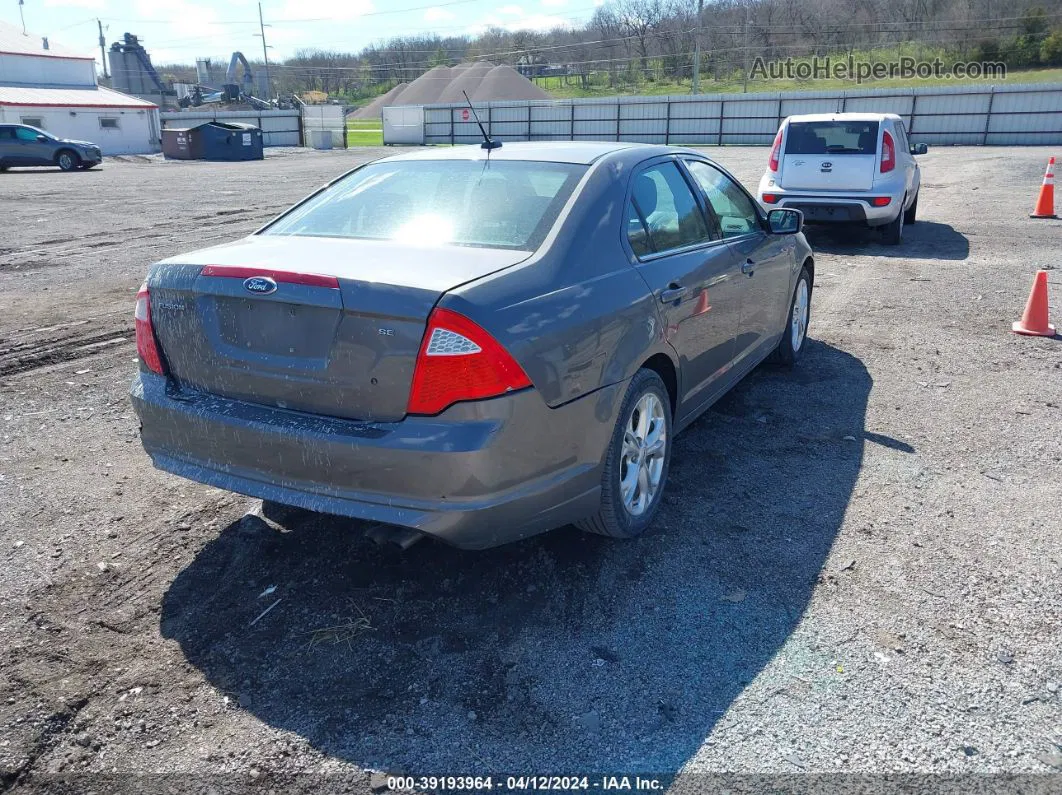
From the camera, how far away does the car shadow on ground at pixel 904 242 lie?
11180 mm

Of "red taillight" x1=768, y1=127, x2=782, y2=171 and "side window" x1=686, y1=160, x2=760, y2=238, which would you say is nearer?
"side window" x1=686, y1=160, x2=760, y2=238

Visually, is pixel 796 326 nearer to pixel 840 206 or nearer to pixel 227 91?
pixel 840 206

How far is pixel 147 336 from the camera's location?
3.37 metres

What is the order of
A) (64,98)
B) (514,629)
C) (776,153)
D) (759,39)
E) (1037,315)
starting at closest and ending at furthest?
(514,629), (1037,315), (776,153), (64,98), (759,39)

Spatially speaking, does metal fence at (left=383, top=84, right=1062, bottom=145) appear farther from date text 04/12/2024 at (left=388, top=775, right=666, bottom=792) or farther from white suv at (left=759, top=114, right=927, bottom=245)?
date text 04/12/2024 at (left=388, top=775, right=666, bottom=792)

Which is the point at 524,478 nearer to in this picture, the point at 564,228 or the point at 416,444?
the point at 416,444

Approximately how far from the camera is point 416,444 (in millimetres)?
2791

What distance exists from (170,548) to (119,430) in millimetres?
1711

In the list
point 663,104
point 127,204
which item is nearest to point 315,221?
point 127,204

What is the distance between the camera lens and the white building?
4244 centimetres

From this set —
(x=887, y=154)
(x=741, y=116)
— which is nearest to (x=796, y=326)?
(x=887, y=154)

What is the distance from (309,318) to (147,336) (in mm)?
904

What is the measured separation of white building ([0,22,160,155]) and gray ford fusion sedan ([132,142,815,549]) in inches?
1788

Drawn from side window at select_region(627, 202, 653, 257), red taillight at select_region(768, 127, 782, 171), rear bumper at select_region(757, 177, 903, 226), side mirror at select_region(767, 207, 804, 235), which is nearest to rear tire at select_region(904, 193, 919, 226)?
rear bumper at select_region(757, 177, 903, 226)
